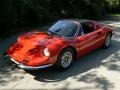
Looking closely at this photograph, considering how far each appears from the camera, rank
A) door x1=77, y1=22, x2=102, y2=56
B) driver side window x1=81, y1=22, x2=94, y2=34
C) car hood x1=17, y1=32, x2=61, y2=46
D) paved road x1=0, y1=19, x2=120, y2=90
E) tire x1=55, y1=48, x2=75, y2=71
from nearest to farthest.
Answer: paved road x1=0, y1=19, x2=120, y2=90 < tire x1=55, y1=48, x2=75, y2=71 < car hood x1=17, y1=32, x2=61, y2=46 < door x1=77, y1=22, x2=102, y2=56 < driver side window x1=81, y1=22, x2=94, y2=34

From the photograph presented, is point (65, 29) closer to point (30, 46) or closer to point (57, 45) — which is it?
point (57, 45)

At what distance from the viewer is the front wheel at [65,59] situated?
6496 millimetres

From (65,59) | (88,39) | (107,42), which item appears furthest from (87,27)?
(65,59)

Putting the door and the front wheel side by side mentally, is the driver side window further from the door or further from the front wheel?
the front wheel

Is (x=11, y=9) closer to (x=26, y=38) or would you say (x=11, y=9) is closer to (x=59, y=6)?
(x=26, y=38)

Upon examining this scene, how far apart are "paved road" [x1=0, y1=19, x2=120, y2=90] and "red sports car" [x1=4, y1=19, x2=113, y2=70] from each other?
1.11ft

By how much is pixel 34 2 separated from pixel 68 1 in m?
4.85

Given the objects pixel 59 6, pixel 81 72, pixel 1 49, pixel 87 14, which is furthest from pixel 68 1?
pixel 81 72

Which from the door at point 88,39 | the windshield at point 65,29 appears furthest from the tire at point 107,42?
the windshield at point 65,29

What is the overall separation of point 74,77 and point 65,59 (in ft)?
2.03

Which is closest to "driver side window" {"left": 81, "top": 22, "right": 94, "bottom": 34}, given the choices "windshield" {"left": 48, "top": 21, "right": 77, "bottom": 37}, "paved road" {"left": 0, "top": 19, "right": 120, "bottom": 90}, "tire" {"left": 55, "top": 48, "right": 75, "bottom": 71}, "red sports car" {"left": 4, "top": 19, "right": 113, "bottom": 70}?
"red sports car" {"left": 4, "top": 19, "right": 113, "bottom": 70}

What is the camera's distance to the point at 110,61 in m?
7.62

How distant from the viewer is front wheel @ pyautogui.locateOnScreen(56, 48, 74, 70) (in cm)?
650

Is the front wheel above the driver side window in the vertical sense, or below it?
below
